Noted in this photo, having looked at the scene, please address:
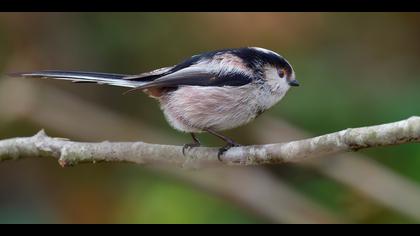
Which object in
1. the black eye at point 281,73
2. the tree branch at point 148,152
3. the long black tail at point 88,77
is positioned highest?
the black eye at point 281,73

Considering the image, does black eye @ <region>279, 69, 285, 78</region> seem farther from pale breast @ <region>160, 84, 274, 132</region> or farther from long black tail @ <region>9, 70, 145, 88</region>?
long black tail @ <region>9, 70, 145, 88</region>

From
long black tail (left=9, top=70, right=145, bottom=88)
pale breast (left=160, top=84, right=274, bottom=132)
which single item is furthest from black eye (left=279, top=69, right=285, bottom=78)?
long black tail (left=9, top=70, right=145, bottom=88)

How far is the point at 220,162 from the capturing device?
2910 mm

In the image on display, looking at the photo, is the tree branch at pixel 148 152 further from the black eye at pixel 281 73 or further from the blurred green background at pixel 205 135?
the blurred green background at pixel 205 135

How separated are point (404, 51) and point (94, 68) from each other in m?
2.68

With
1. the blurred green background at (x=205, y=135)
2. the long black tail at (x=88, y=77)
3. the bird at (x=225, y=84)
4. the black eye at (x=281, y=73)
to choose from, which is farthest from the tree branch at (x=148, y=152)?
the blurred green background at (x=205, y=135)

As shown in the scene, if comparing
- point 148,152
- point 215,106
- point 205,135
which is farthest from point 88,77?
point 205,135

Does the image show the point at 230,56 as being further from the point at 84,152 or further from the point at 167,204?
the point at 167,204

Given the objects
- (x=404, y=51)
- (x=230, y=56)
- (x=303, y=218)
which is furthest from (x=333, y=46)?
(x=230, y=56)

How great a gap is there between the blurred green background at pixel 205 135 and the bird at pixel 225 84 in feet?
4.19

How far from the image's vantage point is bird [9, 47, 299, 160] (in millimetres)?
3201

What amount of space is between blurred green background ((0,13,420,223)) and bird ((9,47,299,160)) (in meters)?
1.28

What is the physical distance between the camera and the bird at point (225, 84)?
3201 mm

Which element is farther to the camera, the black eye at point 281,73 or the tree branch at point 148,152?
the black eye at point 281,73
